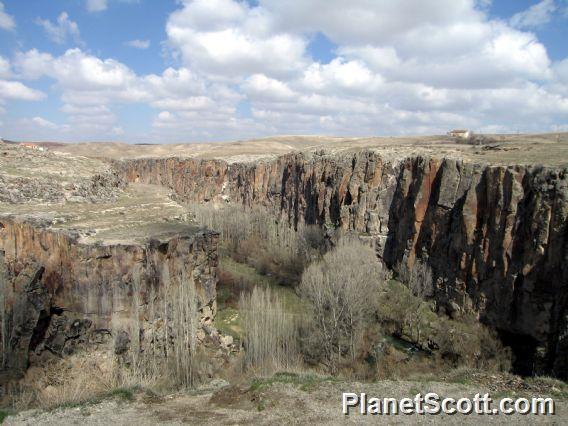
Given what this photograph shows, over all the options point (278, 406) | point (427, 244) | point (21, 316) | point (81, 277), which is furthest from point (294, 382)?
point (427, 244)

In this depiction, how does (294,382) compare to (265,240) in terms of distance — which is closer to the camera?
(294,382)

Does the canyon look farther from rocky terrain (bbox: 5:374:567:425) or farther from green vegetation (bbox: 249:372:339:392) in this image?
green vegetation (bbox: 249:372:339:392)

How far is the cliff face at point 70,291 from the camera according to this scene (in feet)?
53.8

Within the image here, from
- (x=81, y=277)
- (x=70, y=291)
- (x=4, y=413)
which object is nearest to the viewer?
(x=4, y=413)

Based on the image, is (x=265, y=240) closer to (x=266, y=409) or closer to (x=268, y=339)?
(x=268, y=339)

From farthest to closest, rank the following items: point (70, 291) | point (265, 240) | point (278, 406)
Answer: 1. point (265, 240)
2. point (70, 291)
3. point (278, 406)

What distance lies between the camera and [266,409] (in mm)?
9938

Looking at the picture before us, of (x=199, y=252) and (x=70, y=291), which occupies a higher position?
(x=199, y=252)

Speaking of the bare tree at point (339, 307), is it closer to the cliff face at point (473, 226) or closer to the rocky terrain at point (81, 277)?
the rocky terrain at point (81, 277)

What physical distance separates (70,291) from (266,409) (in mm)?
11411

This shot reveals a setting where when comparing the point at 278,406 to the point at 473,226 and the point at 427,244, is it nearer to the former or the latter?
the point at 473,226

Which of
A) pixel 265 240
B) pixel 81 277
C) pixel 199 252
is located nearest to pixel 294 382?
pixel 81 277

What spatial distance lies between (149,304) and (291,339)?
6.96m

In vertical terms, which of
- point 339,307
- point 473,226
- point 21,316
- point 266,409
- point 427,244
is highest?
point 473,226
